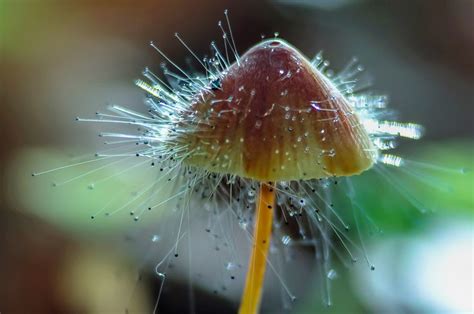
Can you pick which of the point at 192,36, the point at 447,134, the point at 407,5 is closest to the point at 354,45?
the point at 407,5

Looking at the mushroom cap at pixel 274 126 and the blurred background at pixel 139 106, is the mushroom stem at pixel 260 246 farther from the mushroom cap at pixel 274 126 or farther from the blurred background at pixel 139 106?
the blurred background at pixel 139 106

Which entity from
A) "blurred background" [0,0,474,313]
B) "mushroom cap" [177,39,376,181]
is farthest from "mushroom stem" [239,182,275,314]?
"blurred background" [0,0,474,313]

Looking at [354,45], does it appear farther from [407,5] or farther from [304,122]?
[304,122]

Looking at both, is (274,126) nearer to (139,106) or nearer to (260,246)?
(260,246)

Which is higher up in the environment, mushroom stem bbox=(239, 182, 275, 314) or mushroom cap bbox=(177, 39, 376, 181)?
mushroom cap bbox=(177, 39, 376, 181)

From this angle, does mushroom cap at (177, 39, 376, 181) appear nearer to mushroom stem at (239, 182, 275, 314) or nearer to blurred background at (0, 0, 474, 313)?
mushroom stem at (239, 182, 275, 314)

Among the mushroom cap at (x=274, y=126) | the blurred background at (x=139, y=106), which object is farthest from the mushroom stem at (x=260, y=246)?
the blurred background at (x=139, y=106)

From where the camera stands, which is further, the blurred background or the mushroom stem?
the blurred background
